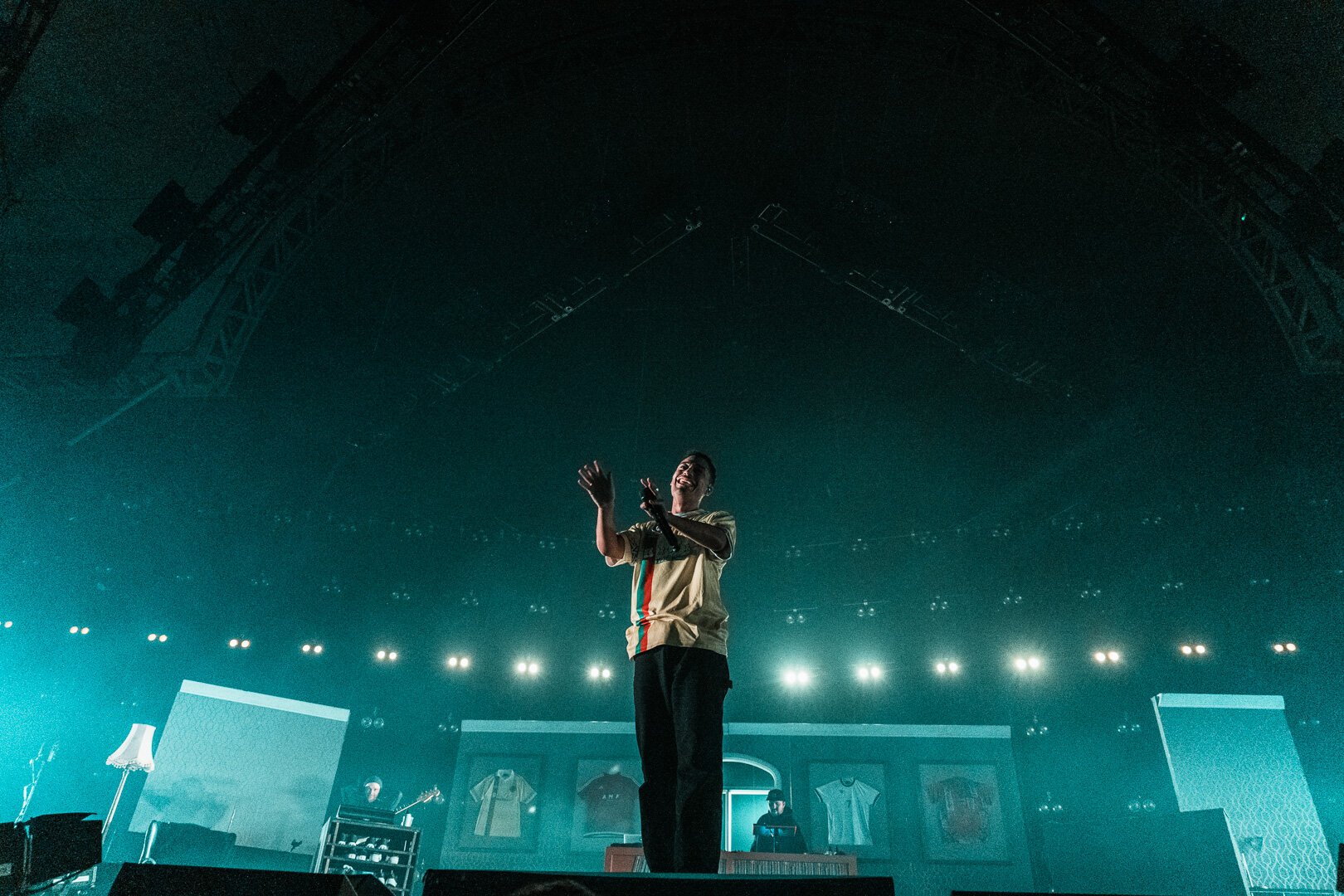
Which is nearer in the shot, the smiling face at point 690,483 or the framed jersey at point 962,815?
the smiling face at point 690,483

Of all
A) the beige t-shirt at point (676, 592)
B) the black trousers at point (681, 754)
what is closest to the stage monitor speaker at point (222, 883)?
the black trousers at point (681, 754)

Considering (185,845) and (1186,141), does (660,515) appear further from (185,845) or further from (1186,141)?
(185,845)

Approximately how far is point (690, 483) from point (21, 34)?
6957 mm

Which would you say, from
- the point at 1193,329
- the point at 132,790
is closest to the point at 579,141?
the point at 1193,329

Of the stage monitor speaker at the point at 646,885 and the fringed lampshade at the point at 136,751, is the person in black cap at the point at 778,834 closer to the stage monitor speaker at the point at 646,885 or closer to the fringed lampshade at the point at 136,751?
the stage monitor speaker at the point at 646,885

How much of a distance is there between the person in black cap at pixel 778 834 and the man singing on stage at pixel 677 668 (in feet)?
21.6

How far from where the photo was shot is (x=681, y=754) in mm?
2371

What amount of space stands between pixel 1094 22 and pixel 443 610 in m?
12.9

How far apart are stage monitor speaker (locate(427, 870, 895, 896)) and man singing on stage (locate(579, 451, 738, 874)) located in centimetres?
73

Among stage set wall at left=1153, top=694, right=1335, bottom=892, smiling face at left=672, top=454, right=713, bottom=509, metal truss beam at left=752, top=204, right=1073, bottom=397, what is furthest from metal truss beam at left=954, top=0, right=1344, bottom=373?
stage set wall at left=1153, top=694, right=1335, bottom=892

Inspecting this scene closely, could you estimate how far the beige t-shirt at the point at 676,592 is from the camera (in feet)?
8.38

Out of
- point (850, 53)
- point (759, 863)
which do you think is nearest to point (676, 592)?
point (759, 863)

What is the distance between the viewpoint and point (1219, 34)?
555cm

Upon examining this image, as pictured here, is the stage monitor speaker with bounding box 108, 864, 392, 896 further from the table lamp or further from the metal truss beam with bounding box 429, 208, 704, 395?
the table lamp
